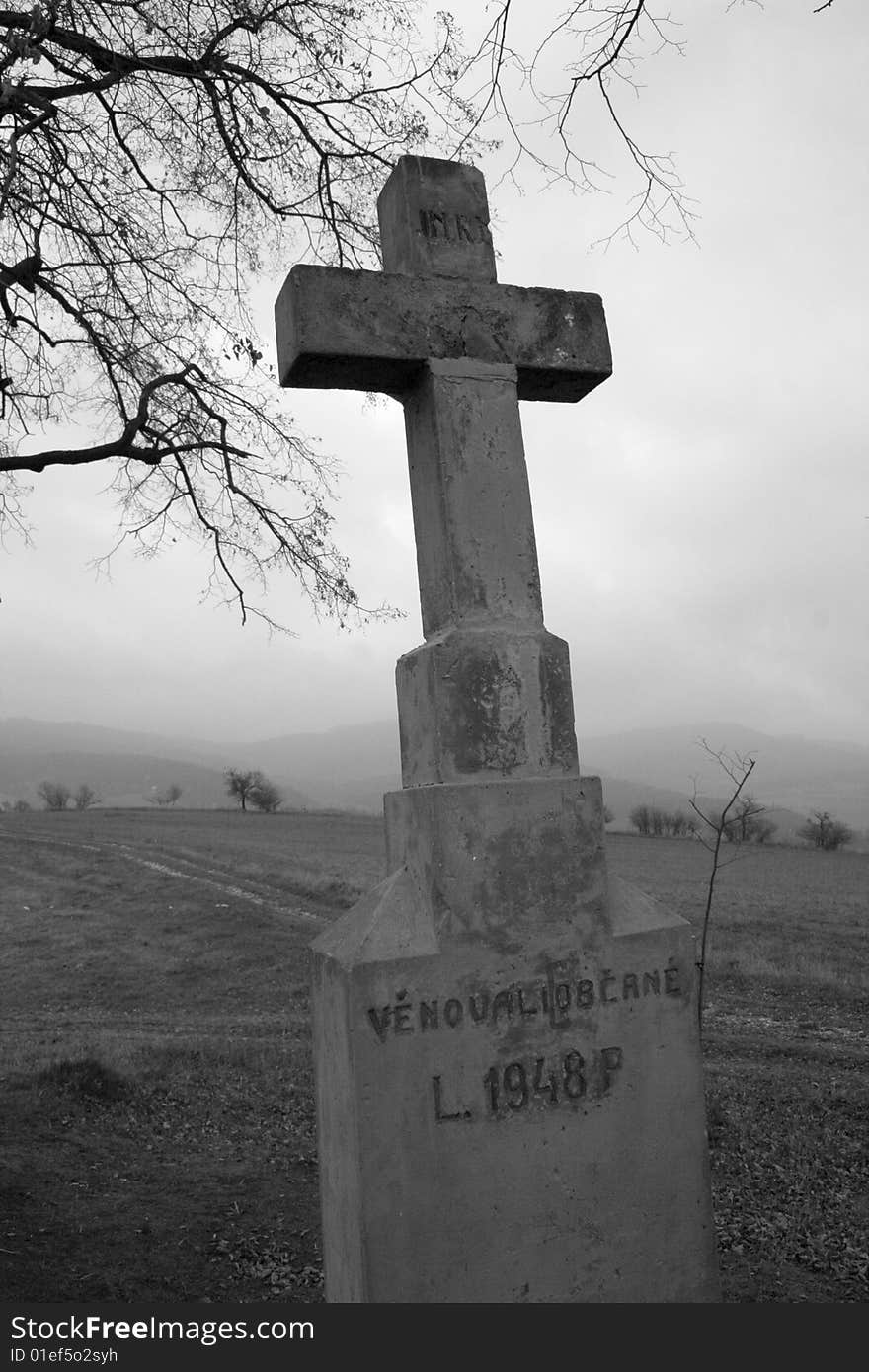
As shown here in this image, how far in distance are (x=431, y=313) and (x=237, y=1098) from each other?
24.3 ft

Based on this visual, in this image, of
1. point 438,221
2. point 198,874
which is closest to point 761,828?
point 198,874

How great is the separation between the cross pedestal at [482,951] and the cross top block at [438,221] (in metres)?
0.01

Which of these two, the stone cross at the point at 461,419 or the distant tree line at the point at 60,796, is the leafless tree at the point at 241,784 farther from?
the stone cross at the point at 461,419

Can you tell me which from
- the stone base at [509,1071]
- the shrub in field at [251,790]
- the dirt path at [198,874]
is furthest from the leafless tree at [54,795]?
the stone base at [509,1071]

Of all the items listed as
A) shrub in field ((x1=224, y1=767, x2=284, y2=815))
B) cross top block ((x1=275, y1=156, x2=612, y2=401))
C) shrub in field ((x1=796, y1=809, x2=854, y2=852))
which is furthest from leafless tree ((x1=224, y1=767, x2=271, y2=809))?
cross top block ((x1=275, y1=156, x2=612, y2=401))

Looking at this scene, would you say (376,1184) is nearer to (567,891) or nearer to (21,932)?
(567,891)

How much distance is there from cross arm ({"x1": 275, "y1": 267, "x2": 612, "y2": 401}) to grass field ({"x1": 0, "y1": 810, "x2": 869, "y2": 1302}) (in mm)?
4401

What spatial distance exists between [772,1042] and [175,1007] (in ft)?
29.3

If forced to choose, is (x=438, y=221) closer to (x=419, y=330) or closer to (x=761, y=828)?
(x=419, y=330)

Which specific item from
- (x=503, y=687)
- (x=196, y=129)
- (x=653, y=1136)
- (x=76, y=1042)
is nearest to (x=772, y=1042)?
(x=76, y=1042)

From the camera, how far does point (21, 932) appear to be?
74.3 feet

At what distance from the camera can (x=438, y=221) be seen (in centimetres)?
407

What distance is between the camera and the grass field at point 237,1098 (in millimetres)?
5398

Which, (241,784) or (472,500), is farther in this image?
(241,784)
